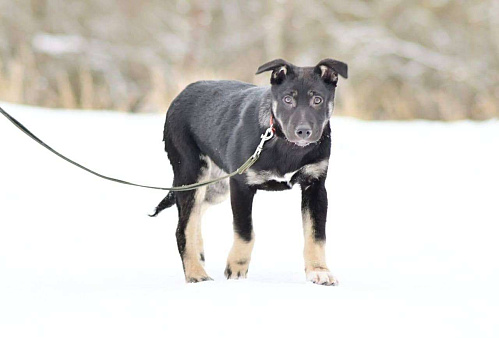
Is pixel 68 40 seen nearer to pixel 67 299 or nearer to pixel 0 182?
pixel 0 182

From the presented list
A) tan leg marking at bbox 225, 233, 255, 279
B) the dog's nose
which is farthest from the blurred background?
the dog's nose

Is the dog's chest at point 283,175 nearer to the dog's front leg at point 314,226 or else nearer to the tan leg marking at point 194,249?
the dog's front leg at point 314,226

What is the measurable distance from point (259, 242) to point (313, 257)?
2436 mm

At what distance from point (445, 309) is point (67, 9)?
898 inches

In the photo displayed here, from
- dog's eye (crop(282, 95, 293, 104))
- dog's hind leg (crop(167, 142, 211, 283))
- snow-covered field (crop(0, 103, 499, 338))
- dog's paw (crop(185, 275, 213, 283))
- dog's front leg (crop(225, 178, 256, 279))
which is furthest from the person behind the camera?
dog's hind leg (crop(167, 142, 211, 283))

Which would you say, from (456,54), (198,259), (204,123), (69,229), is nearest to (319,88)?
(204,123)

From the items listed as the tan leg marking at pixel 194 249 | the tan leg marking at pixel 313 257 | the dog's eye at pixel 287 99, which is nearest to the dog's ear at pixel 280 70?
the dog's eye at pixel 287 99

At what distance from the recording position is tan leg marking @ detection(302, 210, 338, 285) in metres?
5.45

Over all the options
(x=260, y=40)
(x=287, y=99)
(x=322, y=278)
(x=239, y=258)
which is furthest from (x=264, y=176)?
(x=260, y=40)

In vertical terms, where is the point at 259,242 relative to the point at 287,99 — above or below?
below

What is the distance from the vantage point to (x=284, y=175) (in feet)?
18.2

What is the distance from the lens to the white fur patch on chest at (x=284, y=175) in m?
5.54

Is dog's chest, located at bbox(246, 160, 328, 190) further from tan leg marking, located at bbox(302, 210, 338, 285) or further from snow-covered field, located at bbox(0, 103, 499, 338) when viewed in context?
snow-covered field, located at bbox(0, 103, 499, 338)

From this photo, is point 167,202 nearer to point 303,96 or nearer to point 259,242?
point 259,242
